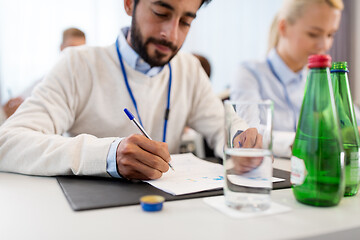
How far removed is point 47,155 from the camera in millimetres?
803

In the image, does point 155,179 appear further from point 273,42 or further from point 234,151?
point 273,42

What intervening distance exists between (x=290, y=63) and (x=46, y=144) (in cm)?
131

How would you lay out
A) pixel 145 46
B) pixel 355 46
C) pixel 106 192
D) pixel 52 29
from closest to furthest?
pixel 106 192 < pixel 145 46 < pixel 52 29 < pixel 355 46

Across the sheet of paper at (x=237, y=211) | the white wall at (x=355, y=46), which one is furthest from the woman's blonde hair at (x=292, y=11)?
the white wall at (x=355, y=46)

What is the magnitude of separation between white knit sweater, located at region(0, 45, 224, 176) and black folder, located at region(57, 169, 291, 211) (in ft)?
0.14

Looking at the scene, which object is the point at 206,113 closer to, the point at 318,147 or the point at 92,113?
the point at 92,113

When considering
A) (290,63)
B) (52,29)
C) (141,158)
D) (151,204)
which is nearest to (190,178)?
(141,158)

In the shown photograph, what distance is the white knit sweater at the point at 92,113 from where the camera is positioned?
809 millimetres

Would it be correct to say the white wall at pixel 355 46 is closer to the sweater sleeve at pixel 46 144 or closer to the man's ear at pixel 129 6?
the man's ear at pixel 129 6

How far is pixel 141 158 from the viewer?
0.72 m

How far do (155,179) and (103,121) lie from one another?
1.85 feet

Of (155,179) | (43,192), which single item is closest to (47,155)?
(43,192)

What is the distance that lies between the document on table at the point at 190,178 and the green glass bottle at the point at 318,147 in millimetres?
187

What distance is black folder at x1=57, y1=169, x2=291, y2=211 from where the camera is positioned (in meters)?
0.57
